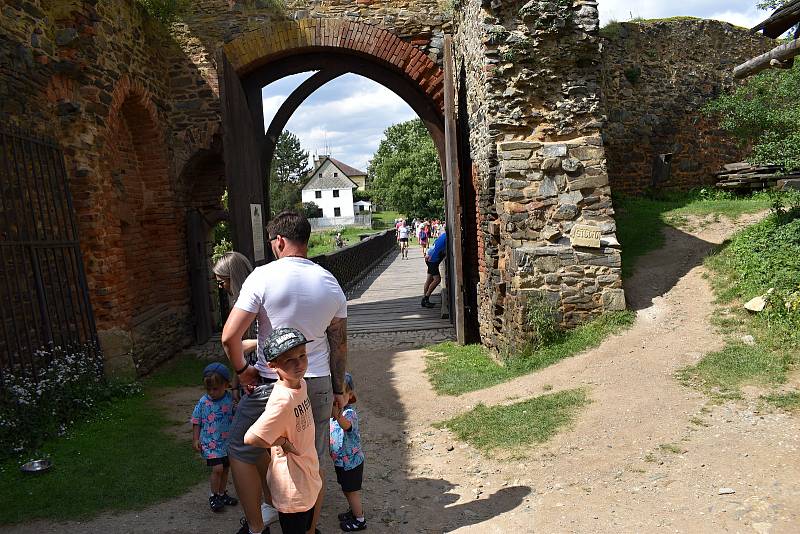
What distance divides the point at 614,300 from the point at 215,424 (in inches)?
160

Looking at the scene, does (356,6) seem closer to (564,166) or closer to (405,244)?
(564,166)

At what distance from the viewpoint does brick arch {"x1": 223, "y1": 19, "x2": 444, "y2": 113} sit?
8.51 m

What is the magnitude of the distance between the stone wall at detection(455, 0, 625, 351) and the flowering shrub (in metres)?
4.14

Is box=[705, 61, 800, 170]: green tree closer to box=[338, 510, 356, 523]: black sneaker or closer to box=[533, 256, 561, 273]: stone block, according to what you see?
box=[533, 256, 561, 273]: stone block

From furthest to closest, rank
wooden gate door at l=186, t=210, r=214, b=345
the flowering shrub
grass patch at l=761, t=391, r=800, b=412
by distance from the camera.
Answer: wooden gate door at l=186, t=210, r=214, b=345
the flowering shrub
grass patch at l=761, t=391, r=800, b=412

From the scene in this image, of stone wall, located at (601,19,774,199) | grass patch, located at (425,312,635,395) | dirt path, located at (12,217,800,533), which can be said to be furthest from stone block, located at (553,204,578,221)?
stone wall, located at (601,19,774,199)

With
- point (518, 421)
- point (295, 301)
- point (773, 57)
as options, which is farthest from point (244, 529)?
point (773, 57)

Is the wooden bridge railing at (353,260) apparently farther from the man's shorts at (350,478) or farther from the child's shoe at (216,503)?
the man's shorts at (350,478)

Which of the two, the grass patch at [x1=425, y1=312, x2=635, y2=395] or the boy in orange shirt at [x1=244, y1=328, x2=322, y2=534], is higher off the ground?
the boy in orange shirt at [x1=244, y1=328, x2=322, y2=534]

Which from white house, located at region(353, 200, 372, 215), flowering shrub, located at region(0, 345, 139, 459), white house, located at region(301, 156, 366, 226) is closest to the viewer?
flowering shrub, located at region(0, 345, 139, 459)

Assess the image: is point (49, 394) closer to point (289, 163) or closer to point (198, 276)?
point (198, 276)

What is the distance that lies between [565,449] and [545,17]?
450cm

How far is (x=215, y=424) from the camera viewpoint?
368cm

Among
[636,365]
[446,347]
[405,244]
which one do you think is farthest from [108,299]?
[405,244]
